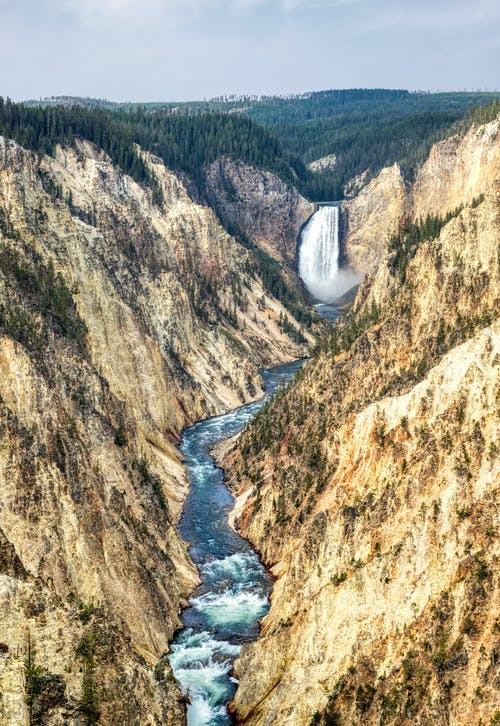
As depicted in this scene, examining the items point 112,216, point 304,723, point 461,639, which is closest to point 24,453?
point 304,723

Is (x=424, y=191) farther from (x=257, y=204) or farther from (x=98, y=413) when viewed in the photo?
(x=98, y=413)

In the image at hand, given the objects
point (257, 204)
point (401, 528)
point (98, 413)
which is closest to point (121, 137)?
point (257, 204)

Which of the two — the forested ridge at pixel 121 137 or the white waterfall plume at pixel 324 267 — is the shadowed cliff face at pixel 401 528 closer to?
the forested ridge at pixel 121 137

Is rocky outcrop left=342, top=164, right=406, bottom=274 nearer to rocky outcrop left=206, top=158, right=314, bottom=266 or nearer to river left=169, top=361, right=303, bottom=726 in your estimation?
rocky outcrop left=206, top=158, right=314, bottom=266

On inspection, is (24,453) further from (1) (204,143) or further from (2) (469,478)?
(1) (204,143)

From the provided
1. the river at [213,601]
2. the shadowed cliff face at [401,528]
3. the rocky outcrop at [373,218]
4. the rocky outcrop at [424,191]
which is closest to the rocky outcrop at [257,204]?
the rocky outcrop at [373,218]
